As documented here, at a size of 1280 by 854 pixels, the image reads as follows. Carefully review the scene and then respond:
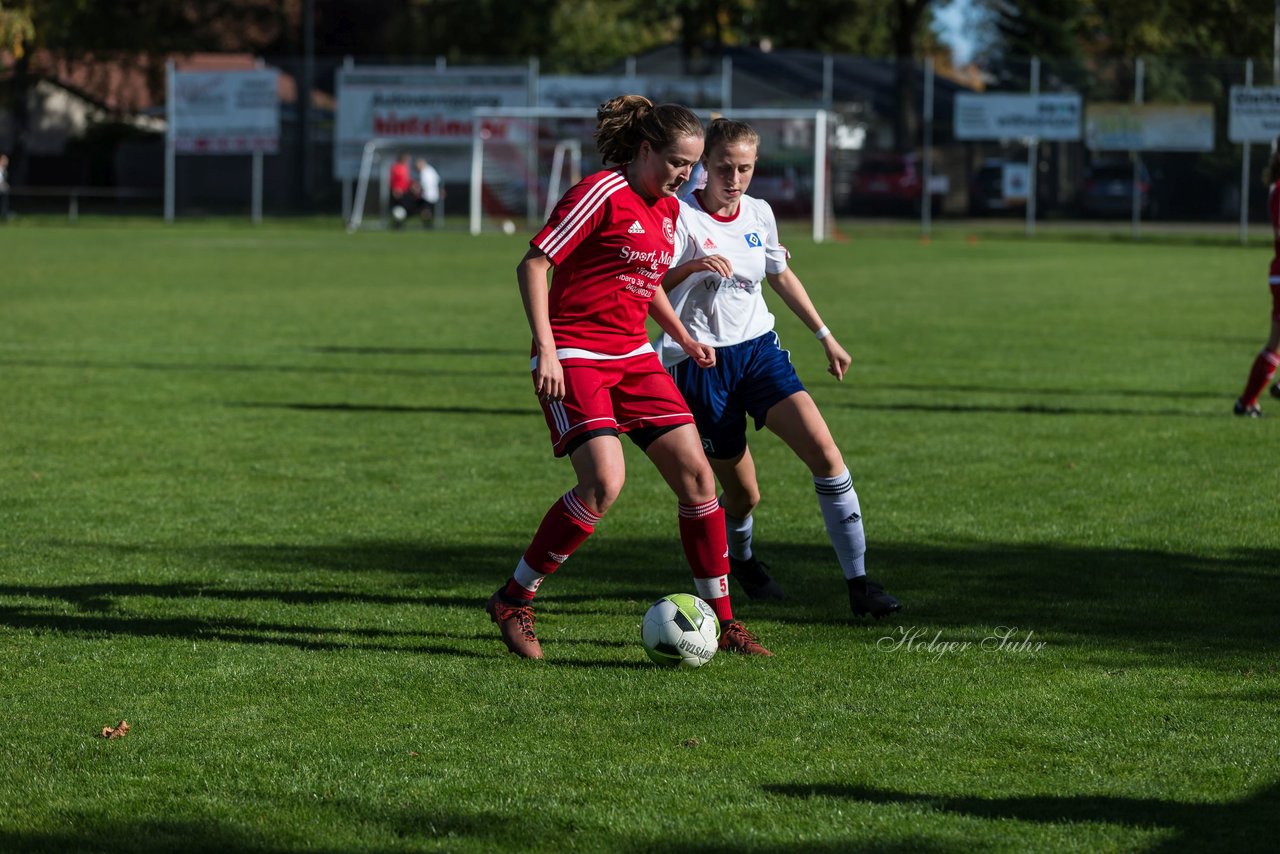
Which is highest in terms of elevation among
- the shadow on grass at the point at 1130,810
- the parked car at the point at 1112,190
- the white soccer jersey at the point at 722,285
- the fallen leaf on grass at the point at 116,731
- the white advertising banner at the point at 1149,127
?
the white advertising banner at the point at 1149,127

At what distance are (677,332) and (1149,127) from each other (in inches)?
1371

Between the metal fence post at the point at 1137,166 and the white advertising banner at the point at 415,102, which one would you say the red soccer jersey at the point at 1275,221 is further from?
the white advertising banner at the point at 415,102

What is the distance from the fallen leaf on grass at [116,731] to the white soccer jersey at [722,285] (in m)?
2.46

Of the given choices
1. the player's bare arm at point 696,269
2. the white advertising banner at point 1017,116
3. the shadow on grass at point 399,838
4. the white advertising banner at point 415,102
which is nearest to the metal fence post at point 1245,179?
the white advertising banner at point 1017,116

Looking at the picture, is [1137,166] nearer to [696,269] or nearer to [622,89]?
[622,89]

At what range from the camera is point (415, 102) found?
137ft

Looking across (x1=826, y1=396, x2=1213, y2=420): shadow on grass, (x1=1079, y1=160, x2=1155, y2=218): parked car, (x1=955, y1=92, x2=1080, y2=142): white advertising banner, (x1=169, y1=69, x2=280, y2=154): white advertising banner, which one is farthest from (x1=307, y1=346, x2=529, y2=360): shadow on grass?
(x1=169, y1=69, x2=280, y2=154): white advertising banner

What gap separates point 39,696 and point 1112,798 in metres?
3.08

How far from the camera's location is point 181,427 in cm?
1102

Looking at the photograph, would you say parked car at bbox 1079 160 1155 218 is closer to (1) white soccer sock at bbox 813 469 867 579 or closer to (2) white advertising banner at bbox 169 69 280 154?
(2) white advertising banner at bbox 169 69 280 154

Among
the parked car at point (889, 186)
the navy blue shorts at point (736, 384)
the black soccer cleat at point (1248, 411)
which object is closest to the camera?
the navy blue shorts at point (736, 384)

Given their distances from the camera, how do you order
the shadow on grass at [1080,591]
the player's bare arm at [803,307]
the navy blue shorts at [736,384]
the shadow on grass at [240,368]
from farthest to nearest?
the shadow on grass at [240,368], the player's bare arm at [803,307], the navy blue shorts at [736,384], the shadow on grass at [1080,591]

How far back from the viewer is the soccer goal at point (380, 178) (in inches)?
1652

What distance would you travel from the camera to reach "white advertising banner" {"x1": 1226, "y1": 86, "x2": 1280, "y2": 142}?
3722cm
